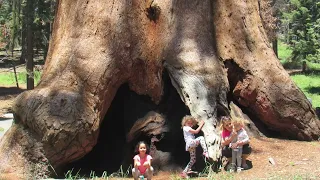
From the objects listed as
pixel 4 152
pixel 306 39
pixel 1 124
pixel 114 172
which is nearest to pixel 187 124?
pixel 114 172

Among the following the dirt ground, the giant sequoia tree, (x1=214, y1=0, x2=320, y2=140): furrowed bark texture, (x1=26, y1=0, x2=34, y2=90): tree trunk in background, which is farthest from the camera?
(x1=26, y1=0, x2=34, y2=90): tree trunk in background

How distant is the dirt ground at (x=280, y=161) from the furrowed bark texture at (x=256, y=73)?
0.45 metres

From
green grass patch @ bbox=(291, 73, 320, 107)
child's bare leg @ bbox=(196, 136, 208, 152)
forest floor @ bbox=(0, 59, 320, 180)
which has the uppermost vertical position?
child's bare leg @ bbox=(196, 136, 208, 152)

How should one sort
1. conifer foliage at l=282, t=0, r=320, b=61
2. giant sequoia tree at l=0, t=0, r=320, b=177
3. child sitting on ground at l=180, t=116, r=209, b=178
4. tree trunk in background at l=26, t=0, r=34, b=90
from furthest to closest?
1. conifer foliage at l=282, t=0, r=320, b=61
2. tree trunk in background at l=26, t=0, r=34, b=90
3. giant sequoia tree at l=0, t=0, r=320, b=177
4. child sitting on ground at l=180, t=116, r=209, b=178

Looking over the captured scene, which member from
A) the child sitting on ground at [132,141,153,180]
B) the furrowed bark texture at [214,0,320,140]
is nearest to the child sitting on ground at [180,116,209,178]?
the child sitting on ground at [132,141,153,180]

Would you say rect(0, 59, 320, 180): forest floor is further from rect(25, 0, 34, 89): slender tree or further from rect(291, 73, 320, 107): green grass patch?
rect(25, 0, 34, 89): slender tree

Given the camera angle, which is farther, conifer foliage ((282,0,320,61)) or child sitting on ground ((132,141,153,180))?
A: conifer foliage ((282,0,320,61))

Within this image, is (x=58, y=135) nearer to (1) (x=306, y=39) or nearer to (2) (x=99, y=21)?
(2) (x=99, y=21)

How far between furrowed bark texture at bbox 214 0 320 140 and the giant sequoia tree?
0.02 m

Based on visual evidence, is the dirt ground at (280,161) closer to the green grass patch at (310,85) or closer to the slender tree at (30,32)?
the green grass patch at (310,85)

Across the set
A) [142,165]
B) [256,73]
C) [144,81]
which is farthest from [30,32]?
[142,165]

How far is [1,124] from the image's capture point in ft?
55.0

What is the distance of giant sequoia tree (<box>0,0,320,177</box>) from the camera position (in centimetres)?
672

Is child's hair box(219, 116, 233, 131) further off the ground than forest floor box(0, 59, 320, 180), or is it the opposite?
child's hair box(219, 116, 233, 131)
